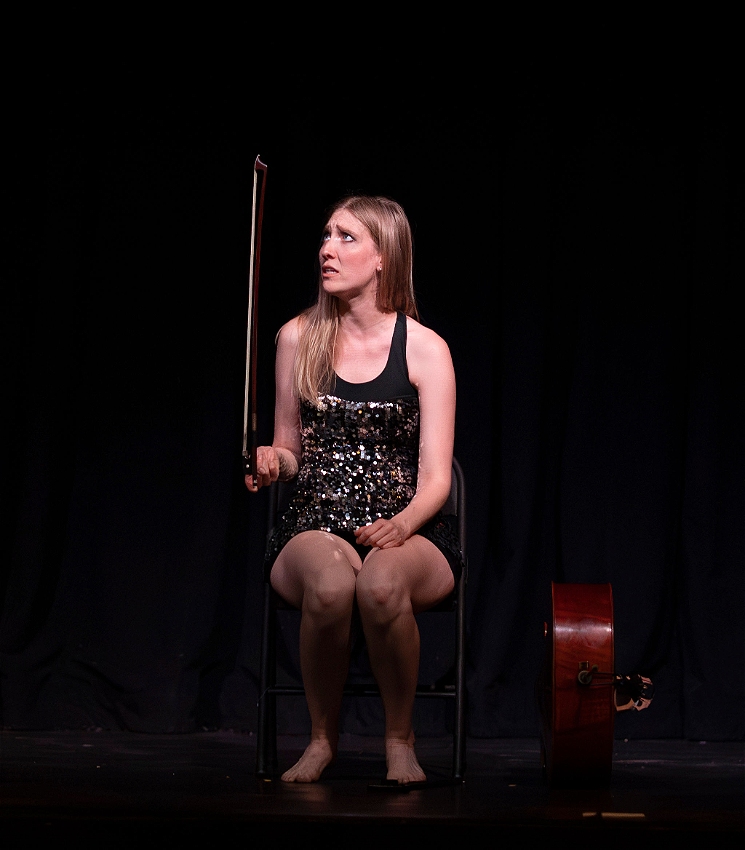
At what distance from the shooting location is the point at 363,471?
2.51 meters

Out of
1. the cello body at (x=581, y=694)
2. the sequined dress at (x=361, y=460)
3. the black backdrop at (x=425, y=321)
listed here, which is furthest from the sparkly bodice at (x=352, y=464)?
the black backdrop at (x=425, y=321)

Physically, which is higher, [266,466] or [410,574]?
[266,466]

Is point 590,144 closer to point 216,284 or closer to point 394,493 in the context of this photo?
point 216,284

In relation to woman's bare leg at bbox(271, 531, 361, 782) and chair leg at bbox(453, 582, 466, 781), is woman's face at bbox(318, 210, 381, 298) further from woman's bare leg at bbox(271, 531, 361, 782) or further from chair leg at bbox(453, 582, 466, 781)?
chair leg at bbox(453, 582, 466, 781)

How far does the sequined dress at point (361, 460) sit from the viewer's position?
2480mm

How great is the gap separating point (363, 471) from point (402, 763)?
602 mm

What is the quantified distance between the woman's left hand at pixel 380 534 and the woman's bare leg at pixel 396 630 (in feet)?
0.05

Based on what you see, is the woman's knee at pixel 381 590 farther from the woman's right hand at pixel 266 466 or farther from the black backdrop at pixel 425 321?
the black backdrop at pixel 425 321

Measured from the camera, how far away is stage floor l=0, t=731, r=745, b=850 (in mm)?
1775

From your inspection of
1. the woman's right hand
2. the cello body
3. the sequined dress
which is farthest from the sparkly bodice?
the cello body

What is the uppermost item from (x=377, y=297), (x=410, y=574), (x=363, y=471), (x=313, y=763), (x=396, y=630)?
(x=377, y=297)

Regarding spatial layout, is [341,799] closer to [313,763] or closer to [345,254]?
[313,763]

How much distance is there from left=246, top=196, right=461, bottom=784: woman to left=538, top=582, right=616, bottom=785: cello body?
0.27 m

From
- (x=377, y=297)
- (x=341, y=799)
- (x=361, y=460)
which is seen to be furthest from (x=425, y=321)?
(x=341, y=799)
